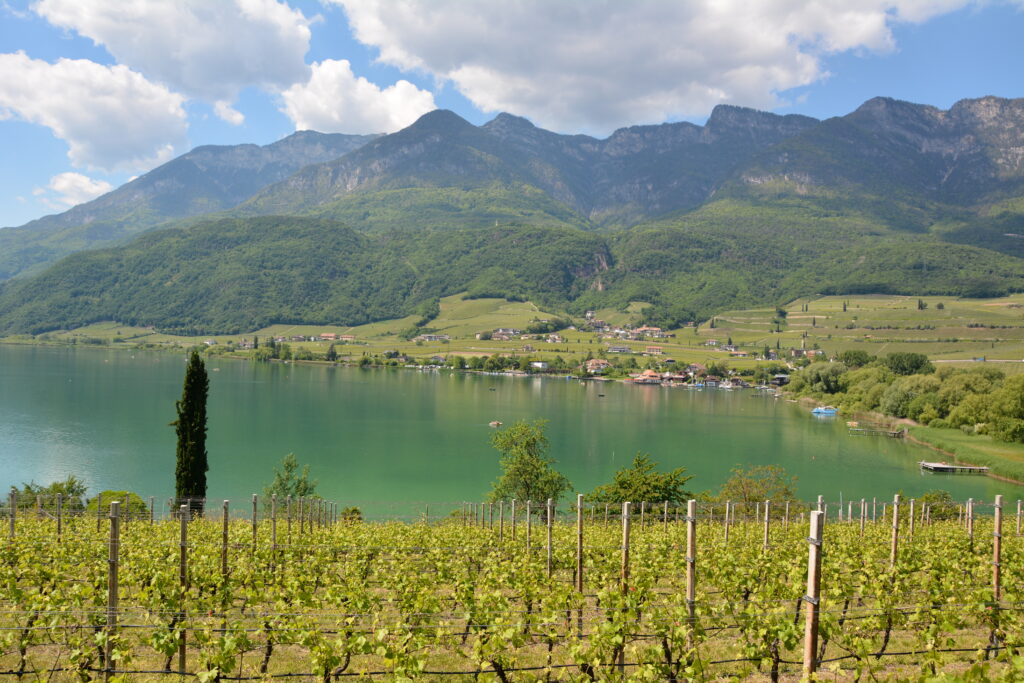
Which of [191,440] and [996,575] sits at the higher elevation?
[996,575]

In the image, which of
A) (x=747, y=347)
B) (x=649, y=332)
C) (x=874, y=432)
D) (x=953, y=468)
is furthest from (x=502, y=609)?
(x=649, y=332)

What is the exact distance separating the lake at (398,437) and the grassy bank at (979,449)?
1434 mm

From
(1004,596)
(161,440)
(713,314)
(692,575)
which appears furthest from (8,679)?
(713,314)

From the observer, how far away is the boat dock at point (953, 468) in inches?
1762

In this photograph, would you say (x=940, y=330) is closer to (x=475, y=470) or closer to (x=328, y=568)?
(x=475, y=470)

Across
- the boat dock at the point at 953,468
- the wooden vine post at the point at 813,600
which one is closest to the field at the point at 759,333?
the boat dock at the point at 953,468

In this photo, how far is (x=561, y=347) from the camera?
146875 mm

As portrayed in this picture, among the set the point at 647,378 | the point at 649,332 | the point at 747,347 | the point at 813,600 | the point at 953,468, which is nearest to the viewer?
the point at 813,600

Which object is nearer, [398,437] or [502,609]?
[502,609]

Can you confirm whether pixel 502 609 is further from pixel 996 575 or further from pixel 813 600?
pixel 996 575

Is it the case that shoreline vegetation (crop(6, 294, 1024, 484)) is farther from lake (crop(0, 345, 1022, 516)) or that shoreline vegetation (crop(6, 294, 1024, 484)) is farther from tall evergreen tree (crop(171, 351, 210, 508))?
tall evergreen tree (crop(171, 351, 210, 508))

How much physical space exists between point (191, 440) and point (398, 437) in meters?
29.4

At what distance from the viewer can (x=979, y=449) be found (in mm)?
48250

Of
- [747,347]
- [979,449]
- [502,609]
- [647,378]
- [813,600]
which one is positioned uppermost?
[813,600]
